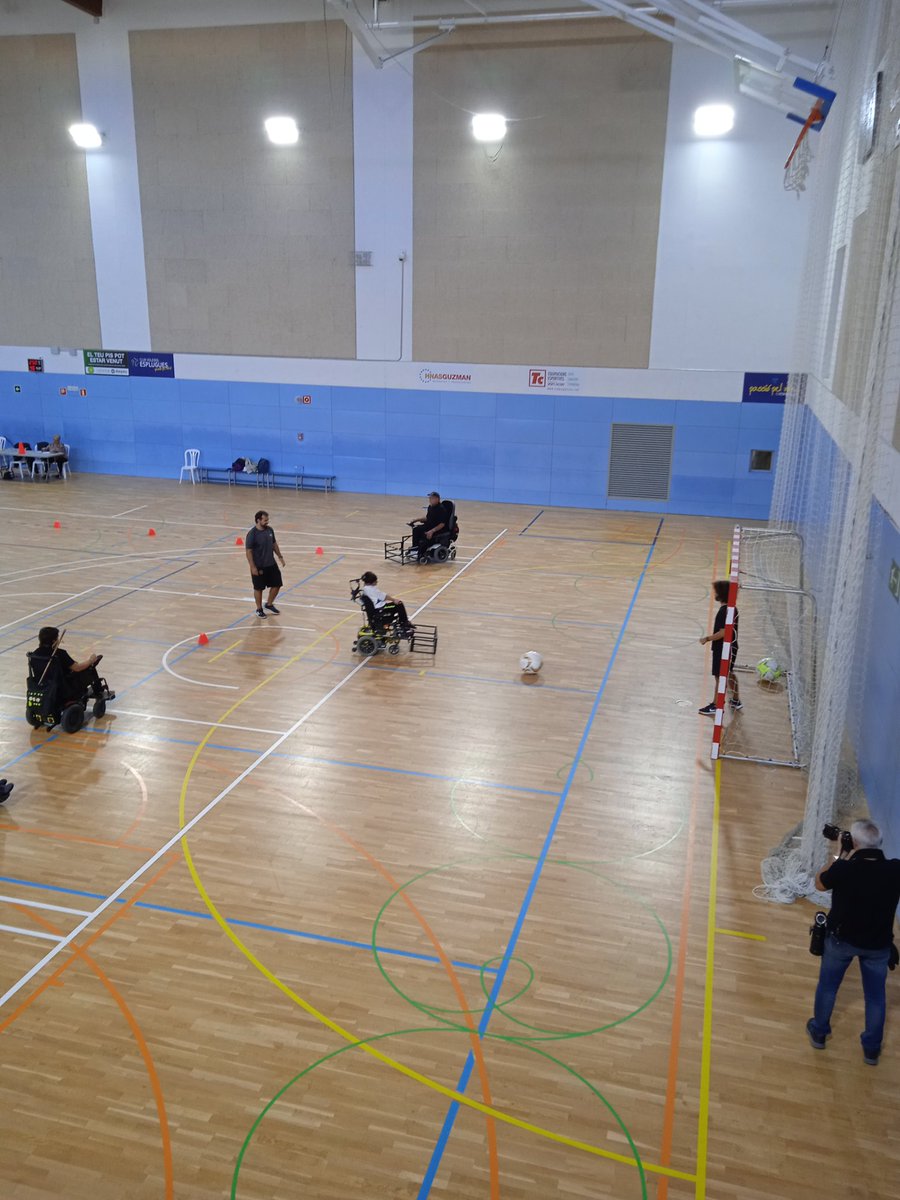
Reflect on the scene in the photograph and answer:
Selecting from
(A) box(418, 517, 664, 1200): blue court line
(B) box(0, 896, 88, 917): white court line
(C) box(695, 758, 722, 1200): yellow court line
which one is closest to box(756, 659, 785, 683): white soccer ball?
(A) box(418, 517, 664, 1200): blue court line

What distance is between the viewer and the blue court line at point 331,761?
8711 millimetres

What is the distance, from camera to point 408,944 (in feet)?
21.2

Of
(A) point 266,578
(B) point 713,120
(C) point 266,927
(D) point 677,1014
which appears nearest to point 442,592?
(A) point 266,578

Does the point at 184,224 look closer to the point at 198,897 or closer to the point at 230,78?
the point at 230,78

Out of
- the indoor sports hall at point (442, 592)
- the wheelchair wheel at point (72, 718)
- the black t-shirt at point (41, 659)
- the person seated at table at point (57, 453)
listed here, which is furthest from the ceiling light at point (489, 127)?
the wheelchair wheel at point (72, 718)

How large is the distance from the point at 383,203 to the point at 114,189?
7.47 metres

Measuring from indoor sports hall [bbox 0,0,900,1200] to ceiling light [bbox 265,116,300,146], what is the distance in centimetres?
48

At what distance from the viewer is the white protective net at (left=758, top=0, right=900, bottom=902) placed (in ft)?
23.7

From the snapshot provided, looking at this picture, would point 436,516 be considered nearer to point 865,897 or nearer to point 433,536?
point 433,536

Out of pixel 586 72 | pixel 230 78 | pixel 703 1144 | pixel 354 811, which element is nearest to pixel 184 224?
pixel 230 78

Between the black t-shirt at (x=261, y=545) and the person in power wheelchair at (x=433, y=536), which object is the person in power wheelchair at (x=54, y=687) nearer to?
the black t-shirt at (x=261, y=545)

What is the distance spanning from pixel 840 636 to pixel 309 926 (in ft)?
15.6

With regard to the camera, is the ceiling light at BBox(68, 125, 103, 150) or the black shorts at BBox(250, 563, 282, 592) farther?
the ceiling light at BBox(68, 125, 103, 150)

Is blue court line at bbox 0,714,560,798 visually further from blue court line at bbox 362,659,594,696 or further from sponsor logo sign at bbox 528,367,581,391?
sponsor logo sign at bbox 528,367,581,391
